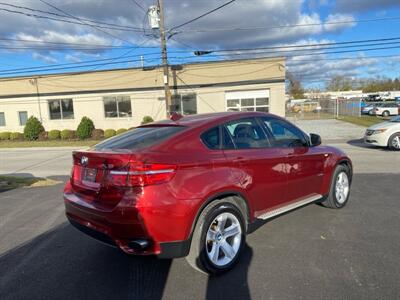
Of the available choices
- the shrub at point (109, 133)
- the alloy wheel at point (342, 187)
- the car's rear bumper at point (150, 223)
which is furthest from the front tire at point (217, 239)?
the shrub at point (109, 133)

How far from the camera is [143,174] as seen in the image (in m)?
2.86

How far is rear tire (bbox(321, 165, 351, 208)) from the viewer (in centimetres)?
496

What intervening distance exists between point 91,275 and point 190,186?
1.48m

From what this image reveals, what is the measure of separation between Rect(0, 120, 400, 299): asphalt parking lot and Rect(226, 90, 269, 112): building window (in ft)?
60.3

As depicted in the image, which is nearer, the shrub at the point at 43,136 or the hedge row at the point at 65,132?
the hedge row at the point at 65,132

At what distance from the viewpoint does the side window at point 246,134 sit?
144 inches

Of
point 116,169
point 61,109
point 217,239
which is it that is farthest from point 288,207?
point 61,109

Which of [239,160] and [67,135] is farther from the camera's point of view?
[67,135]

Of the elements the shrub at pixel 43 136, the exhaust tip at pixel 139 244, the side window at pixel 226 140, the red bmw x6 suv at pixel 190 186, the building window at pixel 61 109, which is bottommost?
the shrub at pixel 43 136

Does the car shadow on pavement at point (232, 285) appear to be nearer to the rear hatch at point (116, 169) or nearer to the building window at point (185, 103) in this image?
the rear hatch at point (116, 169)

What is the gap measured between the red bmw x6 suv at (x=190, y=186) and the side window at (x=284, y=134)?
18 mm

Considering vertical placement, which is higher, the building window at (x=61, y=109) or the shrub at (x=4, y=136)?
the building window at (x=61, y=109)

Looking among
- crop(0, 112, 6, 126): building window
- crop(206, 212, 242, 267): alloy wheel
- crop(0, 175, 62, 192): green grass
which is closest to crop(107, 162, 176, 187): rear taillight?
crop(206, 212, 242, 267): alloy wheel

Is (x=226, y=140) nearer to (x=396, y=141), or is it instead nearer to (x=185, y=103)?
(x=396, y=141)
